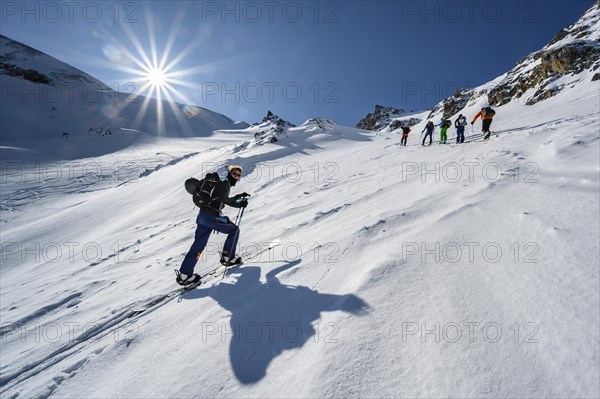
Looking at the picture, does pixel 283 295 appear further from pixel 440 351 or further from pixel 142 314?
pixel 142 314

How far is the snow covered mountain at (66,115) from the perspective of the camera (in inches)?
1672

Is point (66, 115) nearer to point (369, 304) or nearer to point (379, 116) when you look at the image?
point (369, 304)

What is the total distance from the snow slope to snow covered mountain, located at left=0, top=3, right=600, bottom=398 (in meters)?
0.02

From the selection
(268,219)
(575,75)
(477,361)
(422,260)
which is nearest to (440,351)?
(477,361)

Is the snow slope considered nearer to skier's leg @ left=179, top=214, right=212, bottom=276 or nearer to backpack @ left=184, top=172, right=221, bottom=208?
skier's leg @ left=179, top=214, right=212, bottom=276

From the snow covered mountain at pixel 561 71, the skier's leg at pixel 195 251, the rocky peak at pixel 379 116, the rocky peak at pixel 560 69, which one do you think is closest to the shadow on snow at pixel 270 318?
the skier's leg at pixel 195 251

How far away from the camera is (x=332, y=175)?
11.3m

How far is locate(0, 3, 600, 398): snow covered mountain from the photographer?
204 cm

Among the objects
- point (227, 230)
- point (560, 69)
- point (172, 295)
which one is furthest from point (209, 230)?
point (560, 69)

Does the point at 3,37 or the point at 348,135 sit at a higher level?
the point at 3,37

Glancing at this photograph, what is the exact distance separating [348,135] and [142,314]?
2842 centimetres

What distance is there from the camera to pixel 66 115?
201ft

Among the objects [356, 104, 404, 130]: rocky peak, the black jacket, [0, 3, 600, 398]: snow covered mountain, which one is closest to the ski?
[0, 3, 600, 398]: snow covered mountain

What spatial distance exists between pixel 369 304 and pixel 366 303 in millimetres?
32
